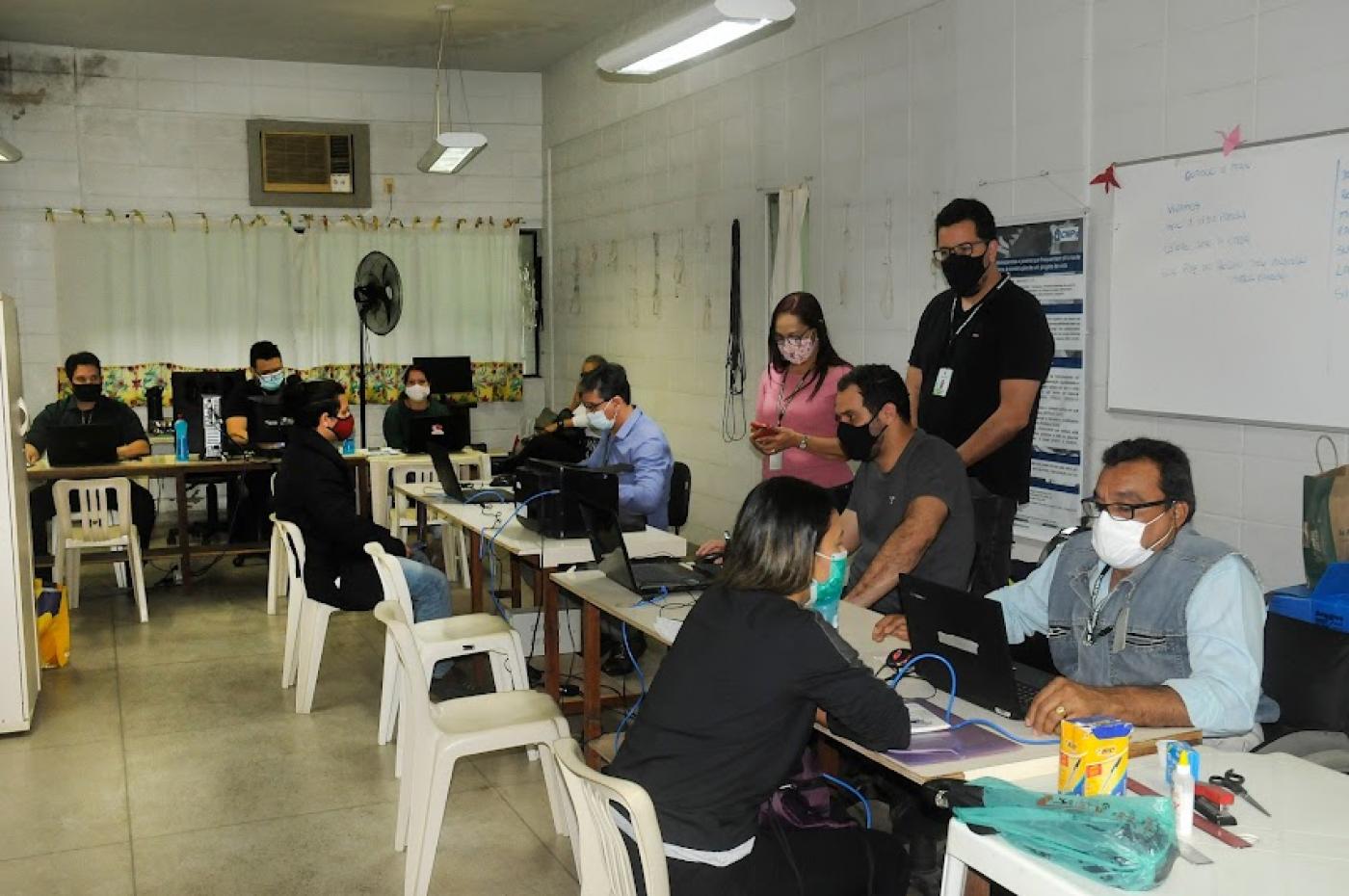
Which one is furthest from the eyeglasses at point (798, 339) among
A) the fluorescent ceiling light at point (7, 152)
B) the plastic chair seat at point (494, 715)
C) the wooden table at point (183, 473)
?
the fluorescent ceiling light at point (7, 152)

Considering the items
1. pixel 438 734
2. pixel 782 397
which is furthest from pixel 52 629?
pixel 782 397

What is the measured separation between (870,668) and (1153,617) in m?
0.63

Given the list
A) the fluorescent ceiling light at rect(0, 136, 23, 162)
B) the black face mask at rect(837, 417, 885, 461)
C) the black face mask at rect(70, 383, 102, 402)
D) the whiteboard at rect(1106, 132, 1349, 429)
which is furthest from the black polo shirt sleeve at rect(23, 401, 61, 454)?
the whiteboard at rect(1106, 132, 1349, 429)

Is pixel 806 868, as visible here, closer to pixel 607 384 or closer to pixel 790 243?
pixel 607 384

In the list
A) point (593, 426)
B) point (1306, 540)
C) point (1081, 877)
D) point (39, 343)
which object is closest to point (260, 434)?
point (39, 343)

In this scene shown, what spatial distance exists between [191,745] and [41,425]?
11.2 feet

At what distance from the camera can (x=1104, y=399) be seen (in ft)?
14.8

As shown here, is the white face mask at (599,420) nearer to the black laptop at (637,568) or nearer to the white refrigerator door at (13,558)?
the black laptop at (637,568)

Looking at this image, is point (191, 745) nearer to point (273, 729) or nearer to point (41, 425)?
point (273, 729)

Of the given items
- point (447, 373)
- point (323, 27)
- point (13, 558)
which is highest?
point (323, 27)

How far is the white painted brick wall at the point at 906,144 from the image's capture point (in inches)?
154

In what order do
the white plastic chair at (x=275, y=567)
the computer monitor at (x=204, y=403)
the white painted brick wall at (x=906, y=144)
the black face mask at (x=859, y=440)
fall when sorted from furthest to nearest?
the computer monitor at (x=204, y=403), the white plastic chair at (x=275, y=567), the white painted brick wall at (x=906, y=144), the black face mask at (x=859, y=440)

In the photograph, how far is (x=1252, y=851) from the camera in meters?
1.95

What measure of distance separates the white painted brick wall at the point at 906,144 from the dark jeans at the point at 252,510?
2560 mm
